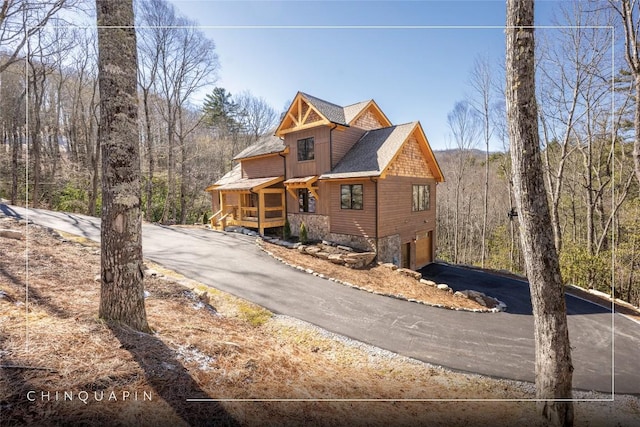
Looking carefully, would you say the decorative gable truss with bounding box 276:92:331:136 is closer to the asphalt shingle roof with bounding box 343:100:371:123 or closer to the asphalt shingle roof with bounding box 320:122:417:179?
the asphalt shingle roof with bounding box 343:100:371:123

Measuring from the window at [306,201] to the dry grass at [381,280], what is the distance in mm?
3463

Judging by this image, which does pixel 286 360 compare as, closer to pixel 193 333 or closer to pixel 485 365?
pixel 193 333

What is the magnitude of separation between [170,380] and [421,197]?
15153mm

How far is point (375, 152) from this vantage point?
44.5ft

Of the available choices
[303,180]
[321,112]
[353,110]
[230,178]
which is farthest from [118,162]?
[230,178]

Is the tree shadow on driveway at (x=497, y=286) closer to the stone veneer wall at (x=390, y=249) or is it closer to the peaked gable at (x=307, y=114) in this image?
the stone veneer wall at (x=390, y=249)

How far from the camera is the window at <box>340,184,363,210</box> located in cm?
1304

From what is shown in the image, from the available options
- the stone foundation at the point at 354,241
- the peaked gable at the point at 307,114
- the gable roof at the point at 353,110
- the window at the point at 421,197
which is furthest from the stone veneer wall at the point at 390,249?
the gable roof at the point at 353,110

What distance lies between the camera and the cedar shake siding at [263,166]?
661 inches

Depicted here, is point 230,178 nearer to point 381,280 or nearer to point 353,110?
point 353,110

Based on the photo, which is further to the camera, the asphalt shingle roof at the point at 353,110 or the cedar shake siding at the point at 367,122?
the cedar shake siding at the point at 367,122

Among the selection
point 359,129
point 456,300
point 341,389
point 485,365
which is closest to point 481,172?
point 359,129

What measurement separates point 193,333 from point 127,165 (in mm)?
2512

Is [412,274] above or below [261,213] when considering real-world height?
below
